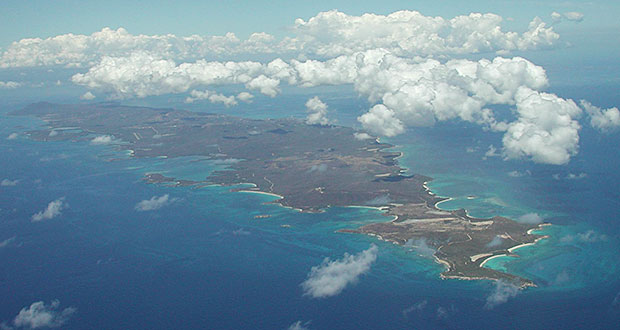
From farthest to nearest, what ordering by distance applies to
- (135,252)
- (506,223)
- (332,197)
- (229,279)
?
(332,197)
(506,223)
(135,252)
(229,279)

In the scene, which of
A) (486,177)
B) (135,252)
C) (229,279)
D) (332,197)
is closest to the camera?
(229,279)

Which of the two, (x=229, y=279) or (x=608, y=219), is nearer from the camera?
(x=229, y=279)

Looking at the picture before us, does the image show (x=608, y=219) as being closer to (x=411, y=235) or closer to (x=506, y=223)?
(x=506, y=223)

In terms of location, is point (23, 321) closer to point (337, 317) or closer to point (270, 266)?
point (270, 266)

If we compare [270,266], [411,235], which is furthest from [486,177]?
[270,266]

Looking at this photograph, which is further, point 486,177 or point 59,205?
point 486,177

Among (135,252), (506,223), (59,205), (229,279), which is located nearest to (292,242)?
(229,279)
